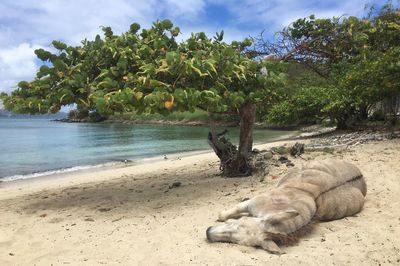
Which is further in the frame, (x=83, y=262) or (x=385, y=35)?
(x=385, y=35)

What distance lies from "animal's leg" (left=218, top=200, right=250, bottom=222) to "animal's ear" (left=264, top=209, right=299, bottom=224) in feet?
1.74

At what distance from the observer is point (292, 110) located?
23688mm

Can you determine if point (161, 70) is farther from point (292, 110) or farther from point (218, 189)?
point (292, 110)

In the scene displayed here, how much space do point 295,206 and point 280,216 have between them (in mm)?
387

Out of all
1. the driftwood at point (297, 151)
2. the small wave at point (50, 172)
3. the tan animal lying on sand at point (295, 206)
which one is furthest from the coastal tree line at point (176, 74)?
the small wave at point (50, 172)

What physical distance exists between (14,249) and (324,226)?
404cm

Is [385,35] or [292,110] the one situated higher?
[385,35]

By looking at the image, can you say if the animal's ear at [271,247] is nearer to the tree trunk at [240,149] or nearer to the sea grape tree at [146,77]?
the sea grape tree at [146,77]

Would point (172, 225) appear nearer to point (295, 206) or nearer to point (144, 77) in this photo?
point (295, 206)

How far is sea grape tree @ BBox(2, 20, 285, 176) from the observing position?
258 inches

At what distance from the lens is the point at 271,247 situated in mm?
4457

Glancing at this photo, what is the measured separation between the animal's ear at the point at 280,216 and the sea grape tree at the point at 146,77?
8.45 ft

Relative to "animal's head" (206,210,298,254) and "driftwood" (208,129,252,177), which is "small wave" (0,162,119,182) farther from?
"animal's head" (206,210,298,254)

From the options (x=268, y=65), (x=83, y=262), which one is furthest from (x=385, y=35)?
(x=83, y=262)
